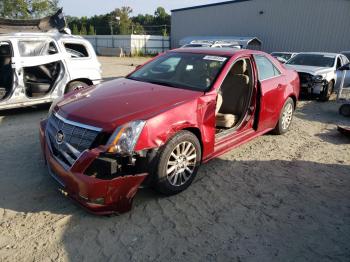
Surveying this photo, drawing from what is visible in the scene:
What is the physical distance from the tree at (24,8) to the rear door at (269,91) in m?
25.8

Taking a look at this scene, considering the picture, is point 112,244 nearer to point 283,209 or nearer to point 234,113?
point 283,209

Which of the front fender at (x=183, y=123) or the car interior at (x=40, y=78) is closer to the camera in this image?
the front fender at (x=183, y=123)

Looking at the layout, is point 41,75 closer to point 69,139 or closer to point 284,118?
point 69,139

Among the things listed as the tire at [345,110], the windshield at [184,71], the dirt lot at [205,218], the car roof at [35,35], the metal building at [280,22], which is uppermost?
the metal building at [280,22]

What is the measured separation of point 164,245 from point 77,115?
1572 millimetres

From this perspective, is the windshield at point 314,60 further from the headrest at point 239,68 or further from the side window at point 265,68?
the headrest at point 239,68

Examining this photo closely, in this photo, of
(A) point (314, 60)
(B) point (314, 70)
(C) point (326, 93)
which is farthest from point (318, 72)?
(A) point (314, 60)

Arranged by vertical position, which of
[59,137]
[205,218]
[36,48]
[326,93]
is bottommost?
[205,218]

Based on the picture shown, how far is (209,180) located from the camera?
13.2 feet

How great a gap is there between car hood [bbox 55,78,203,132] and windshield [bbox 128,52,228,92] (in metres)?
0.21

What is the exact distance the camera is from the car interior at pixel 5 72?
6.38 m

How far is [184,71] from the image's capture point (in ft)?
14.3

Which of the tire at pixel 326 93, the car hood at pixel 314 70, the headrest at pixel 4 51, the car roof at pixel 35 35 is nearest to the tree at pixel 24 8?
the headrest at pixel 4 51

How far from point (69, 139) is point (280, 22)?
1042 inches
